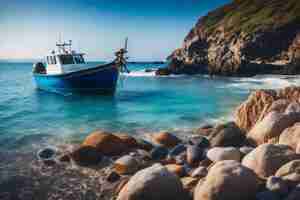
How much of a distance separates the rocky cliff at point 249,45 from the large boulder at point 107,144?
44.9 metres

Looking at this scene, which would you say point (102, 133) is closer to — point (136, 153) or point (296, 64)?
point (136, 153)

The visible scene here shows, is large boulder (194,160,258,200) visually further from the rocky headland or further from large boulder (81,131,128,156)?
large boulder (81,131,128,156)

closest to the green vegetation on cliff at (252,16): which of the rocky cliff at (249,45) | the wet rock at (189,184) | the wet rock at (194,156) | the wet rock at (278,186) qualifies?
the rocky cliff at (249,45)

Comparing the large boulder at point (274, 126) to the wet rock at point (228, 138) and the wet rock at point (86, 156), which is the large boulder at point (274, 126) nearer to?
the wet rock at point (228, 138)

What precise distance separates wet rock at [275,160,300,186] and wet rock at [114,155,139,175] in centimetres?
398

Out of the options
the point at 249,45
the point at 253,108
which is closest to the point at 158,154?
the point at 253,108

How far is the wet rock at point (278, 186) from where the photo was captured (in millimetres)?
6082

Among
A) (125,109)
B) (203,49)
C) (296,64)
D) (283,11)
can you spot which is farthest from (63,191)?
(283,11)

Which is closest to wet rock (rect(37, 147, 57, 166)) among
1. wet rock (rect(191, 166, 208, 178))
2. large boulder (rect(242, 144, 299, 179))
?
wet rock (rect(191, 166, 208, 178))

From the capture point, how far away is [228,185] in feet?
20.0

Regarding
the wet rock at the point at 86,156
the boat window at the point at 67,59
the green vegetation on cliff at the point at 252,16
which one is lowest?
the wet rock at the point at 86,156

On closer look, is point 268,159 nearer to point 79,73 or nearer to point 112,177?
point 112,177

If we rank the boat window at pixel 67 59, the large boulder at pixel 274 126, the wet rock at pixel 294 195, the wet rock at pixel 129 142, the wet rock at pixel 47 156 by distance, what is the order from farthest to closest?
the boat window at pixel 67 59, the wet rock at pixel 129 142, the wet rock at pixel 47 156, the large boulder at pixel 274 126, the wet rock at pixel 294 195

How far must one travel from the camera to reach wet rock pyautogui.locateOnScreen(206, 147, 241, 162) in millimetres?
8562
